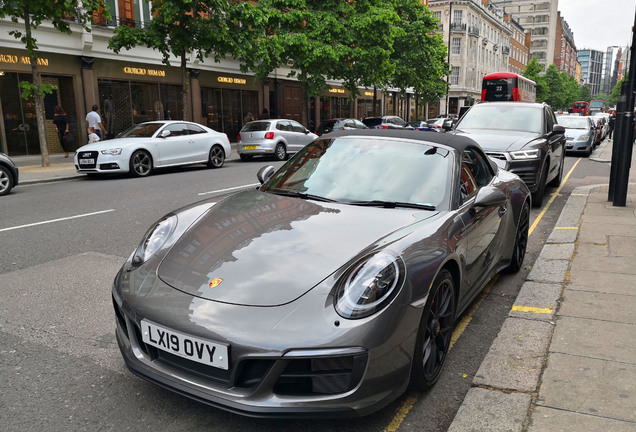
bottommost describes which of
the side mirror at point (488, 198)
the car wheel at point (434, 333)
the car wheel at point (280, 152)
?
the car wheel at point (280, 152)

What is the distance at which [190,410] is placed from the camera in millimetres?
2727

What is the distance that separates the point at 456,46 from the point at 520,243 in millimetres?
73278

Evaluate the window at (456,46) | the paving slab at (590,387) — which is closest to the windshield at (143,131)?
the paving slab at (590,387)

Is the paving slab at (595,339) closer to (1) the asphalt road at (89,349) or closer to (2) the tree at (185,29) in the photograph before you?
(1) the asphalt road at (89,349)

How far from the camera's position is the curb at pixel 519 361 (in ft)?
8.75

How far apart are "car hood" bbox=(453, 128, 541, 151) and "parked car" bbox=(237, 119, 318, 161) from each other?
9763 mm

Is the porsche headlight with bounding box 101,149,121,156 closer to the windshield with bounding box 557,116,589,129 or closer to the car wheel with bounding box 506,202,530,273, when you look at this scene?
the car wheel with bounding box 506,202,530,273

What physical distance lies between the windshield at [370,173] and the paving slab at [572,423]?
1.39 metres

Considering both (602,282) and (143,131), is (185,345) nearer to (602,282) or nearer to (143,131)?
(602,282)

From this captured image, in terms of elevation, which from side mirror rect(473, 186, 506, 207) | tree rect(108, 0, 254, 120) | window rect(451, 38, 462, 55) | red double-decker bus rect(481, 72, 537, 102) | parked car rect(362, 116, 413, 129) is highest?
window rect(451, 38, 462, 55)

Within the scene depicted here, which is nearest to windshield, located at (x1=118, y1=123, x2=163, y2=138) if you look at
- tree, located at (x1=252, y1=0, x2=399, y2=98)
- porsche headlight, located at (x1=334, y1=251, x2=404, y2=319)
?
tree, located at (x1=252, y1=0, x2=399, y2=98)

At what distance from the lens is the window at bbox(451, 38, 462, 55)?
72.0m

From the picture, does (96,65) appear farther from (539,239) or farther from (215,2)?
(539,239)

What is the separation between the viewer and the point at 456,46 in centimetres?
7256
